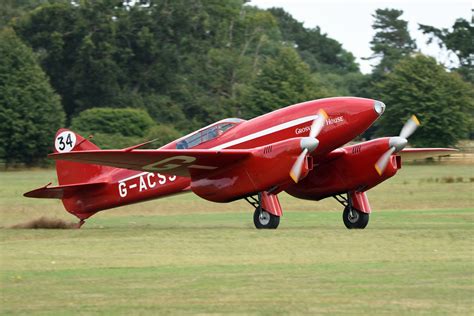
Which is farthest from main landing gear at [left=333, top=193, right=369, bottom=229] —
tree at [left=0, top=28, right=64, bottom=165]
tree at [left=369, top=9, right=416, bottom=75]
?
tree at [left=369, top=9, right=416, bottom=75]

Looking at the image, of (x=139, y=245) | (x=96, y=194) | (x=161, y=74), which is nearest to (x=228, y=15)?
(x=161, y=74)

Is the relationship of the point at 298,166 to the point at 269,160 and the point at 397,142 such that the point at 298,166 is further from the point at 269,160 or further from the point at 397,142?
the point at 397,142

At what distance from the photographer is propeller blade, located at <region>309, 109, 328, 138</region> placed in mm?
18594

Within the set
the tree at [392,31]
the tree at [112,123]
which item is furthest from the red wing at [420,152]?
the tree at [392,31]

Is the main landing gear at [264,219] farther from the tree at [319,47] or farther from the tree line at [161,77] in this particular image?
the tree at [319,47]

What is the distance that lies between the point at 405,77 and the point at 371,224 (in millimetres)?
44564

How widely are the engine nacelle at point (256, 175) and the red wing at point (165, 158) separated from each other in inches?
7.7

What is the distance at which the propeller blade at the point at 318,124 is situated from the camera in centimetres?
1859

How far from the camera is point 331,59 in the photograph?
138250mm

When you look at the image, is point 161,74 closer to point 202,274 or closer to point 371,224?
point 371,224

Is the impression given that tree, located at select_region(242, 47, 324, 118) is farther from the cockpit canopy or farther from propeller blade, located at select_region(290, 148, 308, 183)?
propeller blade, located at select_region(290, 148, 308, 183)

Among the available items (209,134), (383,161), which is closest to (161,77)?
(209,134)

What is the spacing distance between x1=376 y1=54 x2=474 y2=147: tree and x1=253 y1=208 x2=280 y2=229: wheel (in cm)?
4265

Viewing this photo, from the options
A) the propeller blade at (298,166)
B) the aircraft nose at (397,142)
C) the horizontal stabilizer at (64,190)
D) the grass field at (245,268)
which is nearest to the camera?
the grass field at (245,268)
